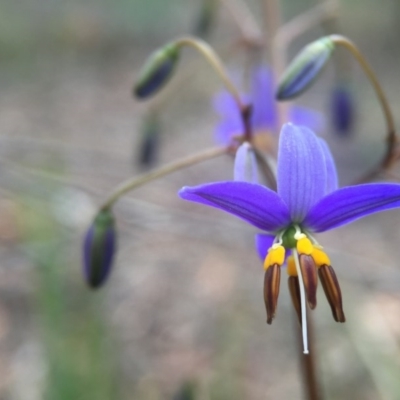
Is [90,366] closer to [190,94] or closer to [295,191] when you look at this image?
[295,191]

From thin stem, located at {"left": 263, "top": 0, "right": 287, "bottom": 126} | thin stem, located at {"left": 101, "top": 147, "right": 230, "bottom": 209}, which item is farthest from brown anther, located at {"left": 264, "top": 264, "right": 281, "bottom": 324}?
thin stem, located at {"left": 263, "top": 0, "right": 287, "bottom": 126}

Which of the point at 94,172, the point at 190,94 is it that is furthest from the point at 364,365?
the point at 190,94

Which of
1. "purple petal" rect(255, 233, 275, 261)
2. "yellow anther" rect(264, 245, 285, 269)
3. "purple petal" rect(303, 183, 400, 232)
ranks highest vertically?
"purple petal" rect(303, 183, 400, 232)

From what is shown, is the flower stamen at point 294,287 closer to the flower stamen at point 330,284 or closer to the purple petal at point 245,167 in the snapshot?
the flower stamen at point 330,284

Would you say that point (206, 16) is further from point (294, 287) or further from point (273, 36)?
point (294, 287)

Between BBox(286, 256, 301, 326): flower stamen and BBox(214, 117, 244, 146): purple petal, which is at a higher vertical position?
BBox(214, 117, 244, 146): purple petal

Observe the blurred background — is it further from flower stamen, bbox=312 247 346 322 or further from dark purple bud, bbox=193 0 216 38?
flower stamen, bbox=312 247 346 322

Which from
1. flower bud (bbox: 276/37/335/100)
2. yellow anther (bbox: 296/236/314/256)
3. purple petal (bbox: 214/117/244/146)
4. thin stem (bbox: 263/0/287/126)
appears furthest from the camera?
purple petal (bbox: 214/117/244/146)

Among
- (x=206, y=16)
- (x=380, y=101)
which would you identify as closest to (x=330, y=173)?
(x=380, y=101)
